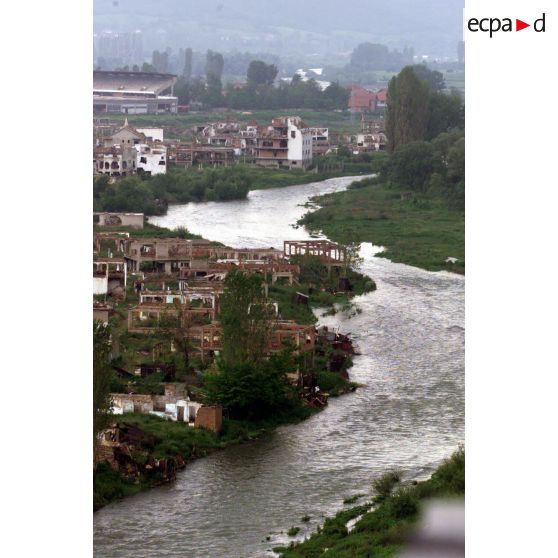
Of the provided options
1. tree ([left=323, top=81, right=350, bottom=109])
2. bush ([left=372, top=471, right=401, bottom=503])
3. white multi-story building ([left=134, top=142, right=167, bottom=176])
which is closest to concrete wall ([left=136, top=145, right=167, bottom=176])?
white multi-story building ([left=134, top=142, right=167, bottom=176])

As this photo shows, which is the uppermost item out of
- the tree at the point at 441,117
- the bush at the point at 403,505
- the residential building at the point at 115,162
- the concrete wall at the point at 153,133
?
the tree at the point at 441,117

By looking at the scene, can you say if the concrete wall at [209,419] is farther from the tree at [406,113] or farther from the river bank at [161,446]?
the tree at [406,113]

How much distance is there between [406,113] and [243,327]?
728 centimetres

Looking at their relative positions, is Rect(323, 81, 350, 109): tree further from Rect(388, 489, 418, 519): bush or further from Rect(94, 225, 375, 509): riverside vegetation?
Rect(388, 489, 418, 519): bush

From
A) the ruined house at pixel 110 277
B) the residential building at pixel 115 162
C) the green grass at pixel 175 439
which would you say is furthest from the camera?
the residential building at pixel 115 162

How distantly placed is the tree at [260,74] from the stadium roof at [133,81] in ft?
4.11

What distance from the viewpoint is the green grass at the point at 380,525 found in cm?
238

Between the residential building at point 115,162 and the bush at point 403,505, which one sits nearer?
the bush at point 403,505

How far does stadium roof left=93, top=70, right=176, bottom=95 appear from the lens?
674 inches

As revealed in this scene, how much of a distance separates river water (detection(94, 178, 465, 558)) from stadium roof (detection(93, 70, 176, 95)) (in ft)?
39.1

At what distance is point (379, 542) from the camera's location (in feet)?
8.19

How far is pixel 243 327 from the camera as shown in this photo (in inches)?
159

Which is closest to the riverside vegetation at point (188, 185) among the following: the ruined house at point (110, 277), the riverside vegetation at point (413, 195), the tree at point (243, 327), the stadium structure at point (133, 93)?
the riverside vegetation at point (413, 195)
